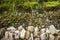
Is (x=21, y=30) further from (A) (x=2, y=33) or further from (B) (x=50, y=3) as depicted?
(B) (x=50, y=3)

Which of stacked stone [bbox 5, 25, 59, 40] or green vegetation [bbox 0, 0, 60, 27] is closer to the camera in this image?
stacked stone [bbox 5, 25, 59, 40]

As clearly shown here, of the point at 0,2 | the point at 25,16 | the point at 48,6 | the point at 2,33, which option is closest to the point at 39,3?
the point at 48,6

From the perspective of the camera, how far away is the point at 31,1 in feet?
15.2

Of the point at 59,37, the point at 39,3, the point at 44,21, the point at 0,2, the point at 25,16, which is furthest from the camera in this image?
the point at 0,2

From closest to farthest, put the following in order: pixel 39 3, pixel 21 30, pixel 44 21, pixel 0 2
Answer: pixel 21 30, pixel 44 21, pixel 39 3, pixel 0 2

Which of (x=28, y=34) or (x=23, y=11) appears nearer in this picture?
(x=28, y=34)

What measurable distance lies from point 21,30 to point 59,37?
0.65 metres

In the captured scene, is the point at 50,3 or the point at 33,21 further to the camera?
the point at 50,3

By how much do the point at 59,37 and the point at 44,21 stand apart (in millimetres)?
828

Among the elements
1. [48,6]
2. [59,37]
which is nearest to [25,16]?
[48,6]

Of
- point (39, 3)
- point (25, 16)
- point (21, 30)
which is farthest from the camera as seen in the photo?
point (39, 3)

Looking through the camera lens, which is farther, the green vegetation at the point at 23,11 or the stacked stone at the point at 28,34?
the green vegetation at the point at 23,11

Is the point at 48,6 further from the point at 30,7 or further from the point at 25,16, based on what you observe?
the point at 25,16

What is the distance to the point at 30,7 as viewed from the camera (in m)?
4.20
